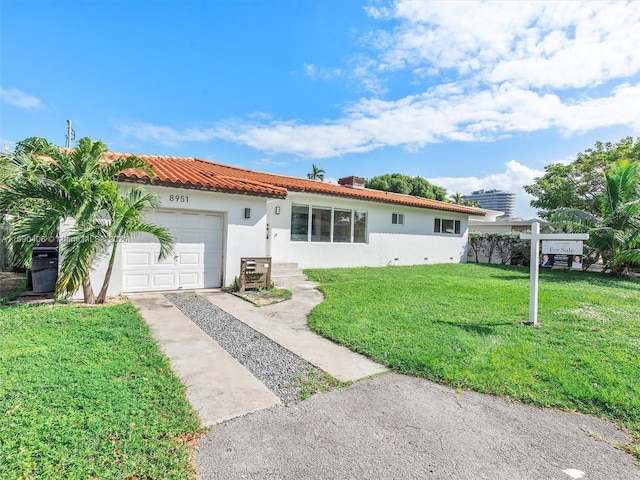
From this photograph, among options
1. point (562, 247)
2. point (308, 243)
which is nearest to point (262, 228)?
point (308, 243)

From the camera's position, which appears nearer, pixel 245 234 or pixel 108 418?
pixel 108 418

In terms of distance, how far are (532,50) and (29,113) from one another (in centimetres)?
1912

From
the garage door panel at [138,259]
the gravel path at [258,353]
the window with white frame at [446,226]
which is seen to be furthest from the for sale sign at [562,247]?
the window with white frame at [446,226]

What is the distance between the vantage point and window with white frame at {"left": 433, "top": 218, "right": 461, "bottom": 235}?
18297 millimetres

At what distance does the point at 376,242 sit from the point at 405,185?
97.9 ft

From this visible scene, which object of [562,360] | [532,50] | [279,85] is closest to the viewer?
[562,360]

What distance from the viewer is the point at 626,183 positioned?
13.9 m

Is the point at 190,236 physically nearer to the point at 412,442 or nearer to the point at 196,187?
the point at 196,187

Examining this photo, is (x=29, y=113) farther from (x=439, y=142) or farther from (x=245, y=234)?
(x=439, y=142)

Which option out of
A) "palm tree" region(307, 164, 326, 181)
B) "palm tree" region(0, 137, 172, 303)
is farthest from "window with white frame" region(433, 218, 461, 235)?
"palm tree" region(307, 164, 326, 181)

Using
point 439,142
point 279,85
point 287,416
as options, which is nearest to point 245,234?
point 287,416

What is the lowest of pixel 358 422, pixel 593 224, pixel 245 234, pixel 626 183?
pixel 358 422

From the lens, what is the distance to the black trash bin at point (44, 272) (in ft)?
25.8

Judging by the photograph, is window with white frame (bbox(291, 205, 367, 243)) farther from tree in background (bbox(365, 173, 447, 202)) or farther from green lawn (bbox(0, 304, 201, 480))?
tree in background (bbox(365, 173, 447, 202))
